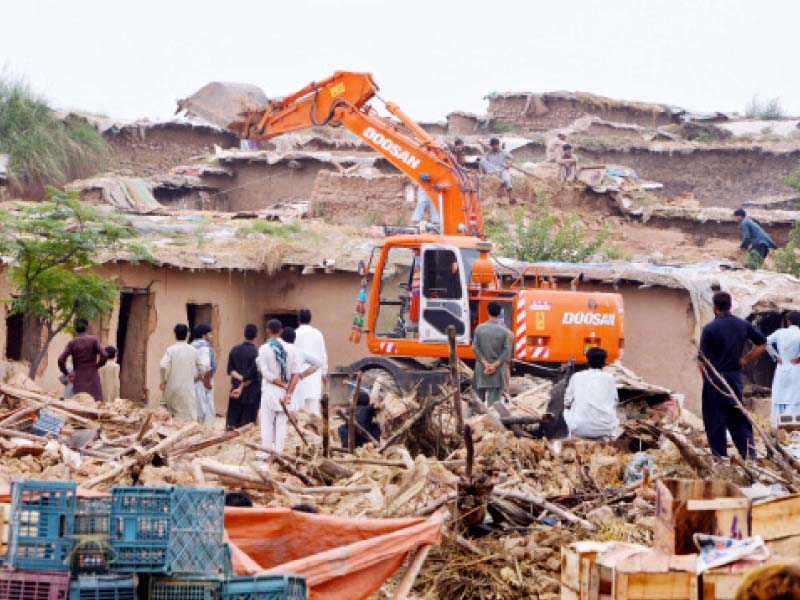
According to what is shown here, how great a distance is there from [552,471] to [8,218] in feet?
30.2

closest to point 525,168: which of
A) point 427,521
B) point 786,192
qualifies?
point 786,192

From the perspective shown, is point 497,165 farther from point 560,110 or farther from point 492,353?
point 492,353

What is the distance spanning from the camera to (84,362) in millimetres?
17000

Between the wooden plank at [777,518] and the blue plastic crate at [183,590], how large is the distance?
2.89m

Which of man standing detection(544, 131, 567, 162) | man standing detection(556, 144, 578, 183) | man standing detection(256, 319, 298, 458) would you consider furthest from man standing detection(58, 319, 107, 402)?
man standing detection(544, 131, 567, 162)

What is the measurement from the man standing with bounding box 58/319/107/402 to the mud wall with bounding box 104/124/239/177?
53.4 ft

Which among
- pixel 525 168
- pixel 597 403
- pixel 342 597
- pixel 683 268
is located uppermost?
pixel 525 168

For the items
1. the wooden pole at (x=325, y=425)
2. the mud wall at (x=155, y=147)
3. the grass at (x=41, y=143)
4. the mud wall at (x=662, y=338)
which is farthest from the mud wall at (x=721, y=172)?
the wooden pole at (x=325, y=425)

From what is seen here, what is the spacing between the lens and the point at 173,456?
1339cm

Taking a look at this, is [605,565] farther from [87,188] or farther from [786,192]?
[786,192]

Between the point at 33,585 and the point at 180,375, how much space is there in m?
9.66

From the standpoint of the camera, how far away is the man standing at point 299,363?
49.2ft

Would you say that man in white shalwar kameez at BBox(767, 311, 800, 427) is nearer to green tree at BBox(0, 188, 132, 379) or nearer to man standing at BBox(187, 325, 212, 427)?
man standing at BBox(187, 325, 212, 427)

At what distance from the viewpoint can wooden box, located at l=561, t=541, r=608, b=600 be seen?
7.69m
